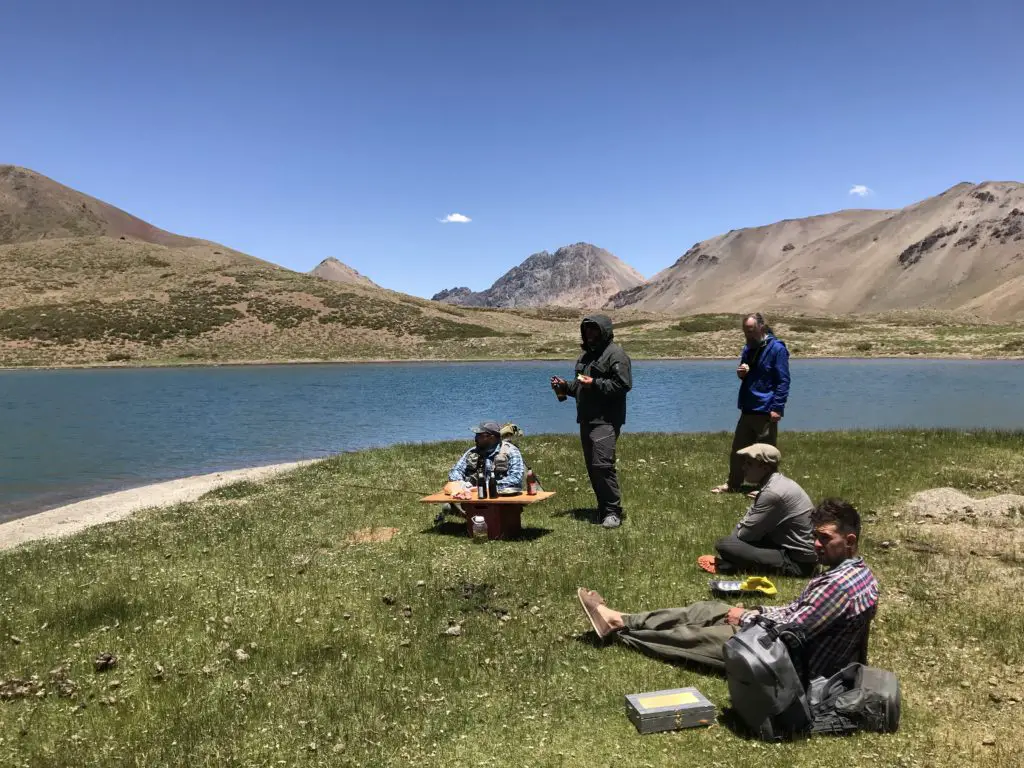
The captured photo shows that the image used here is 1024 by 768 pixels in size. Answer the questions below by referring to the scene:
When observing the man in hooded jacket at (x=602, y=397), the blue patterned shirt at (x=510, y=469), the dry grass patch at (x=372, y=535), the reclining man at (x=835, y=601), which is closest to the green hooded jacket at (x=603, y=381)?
the man in hooded jacket at (x=602, y=397)

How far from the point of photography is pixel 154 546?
14.8 m

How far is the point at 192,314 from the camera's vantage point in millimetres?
120500

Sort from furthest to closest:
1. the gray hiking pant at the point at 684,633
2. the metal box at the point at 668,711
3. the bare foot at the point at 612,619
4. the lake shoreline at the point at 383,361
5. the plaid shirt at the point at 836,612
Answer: the lake shoreline at the point at 383,361, the bare foot at the point at 612,619, the gray hiking pant at the point at 684,633, the metal box at the point at 668,711, the plaid shirt at the point at 836,612

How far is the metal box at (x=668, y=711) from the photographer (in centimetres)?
679

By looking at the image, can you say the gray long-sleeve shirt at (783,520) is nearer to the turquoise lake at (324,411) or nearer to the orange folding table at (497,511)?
the orange folding table at (497,511)

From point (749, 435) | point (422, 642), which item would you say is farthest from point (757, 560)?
point (749, 435)

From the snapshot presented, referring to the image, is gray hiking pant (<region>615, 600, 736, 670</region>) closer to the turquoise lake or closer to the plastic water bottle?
the plastic water bottle

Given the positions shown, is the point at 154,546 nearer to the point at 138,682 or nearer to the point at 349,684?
the point at 138,682

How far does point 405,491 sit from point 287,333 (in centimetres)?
10476

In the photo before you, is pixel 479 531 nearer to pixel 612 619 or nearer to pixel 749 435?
pixel 612 619

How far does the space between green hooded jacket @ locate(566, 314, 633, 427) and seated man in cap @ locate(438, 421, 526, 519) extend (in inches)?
64.5

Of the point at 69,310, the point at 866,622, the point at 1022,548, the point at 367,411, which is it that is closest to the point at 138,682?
the point at 866,622

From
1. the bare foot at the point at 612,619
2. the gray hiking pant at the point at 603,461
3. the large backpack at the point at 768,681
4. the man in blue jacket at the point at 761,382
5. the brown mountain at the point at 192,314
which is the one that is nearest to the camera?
the large backpack at the point at 768,681

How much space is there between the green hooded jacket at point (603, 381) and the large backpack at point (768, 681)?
755 cm
